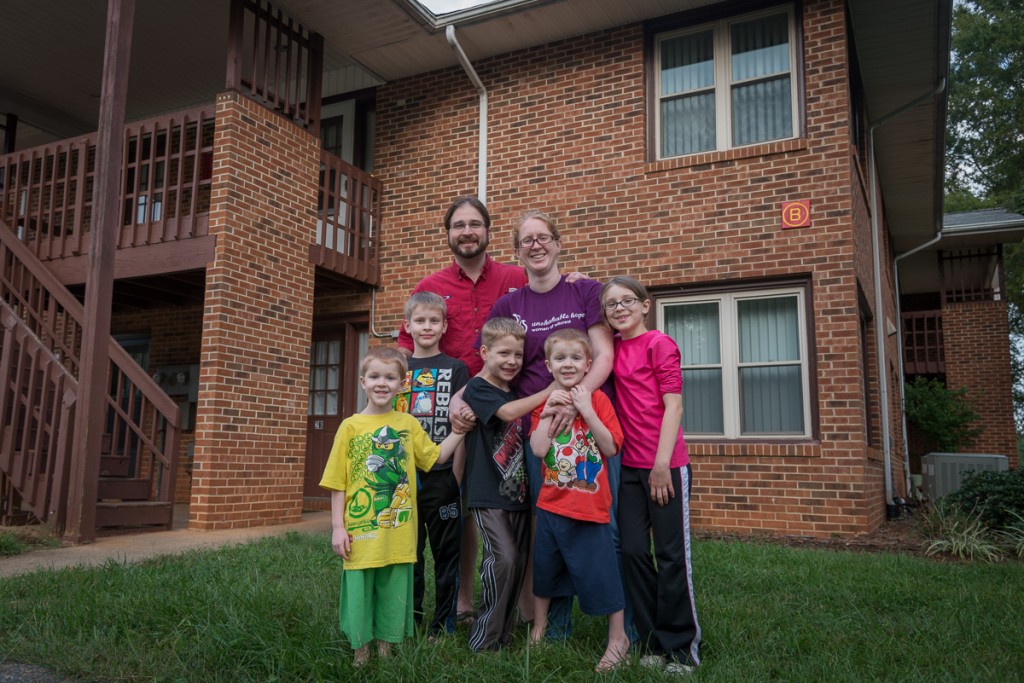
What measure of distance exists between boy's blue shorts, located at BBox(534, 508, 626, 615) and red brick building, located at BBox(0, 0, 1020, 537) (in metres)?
4.56

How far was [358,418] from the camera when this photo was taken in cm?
308

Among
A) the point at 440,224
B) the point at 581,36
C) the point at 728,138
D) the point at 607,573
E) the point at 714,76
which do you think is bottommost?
the point at 607,573

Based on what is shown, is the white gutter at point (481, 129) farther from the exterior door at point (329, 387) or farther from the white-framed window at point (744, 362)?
the white-framed window at point (744, 362)

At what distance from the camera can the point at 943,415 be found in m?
15.8

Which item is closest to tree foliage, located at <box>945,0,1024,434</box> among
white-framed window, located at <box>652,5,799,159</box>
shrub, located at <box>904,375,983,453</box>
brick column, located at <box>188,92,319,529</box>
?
shrub, located at <box>904,375,983,453</box>

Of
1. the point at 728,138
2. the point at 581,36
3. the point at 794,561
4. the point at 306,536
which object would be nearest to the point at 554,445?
the point at 794,561

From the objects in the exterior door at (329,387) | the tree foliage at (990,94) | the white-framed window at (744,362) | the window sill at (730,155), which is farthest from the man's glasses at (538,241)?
the tree foliage at (990,94)

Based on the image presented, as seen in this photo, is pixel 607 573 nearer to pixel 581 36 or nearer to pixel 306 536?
pixel 306 536

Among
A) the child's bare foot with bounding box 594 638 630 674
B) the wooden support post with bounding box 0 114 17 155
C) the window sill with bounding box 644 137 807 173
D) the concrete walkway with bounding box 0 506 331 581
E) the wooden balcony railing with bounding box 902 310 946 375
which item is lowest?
the concrete walkway with bounding box 0 506 331 581

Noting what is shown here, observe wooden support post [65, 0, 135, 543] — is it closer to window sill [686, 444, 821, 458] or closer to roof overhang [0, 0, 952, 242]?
roof overhang [0, 0, 952, 242]

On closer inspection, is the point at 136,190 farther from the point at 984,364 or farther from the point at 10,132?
the point at 984,364

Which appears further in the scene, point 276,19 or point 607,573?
point 276,19

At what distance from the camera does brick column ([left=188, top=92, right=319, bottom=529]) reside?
24.0 feet

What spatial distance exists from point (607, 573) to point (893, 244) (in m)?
15.3
